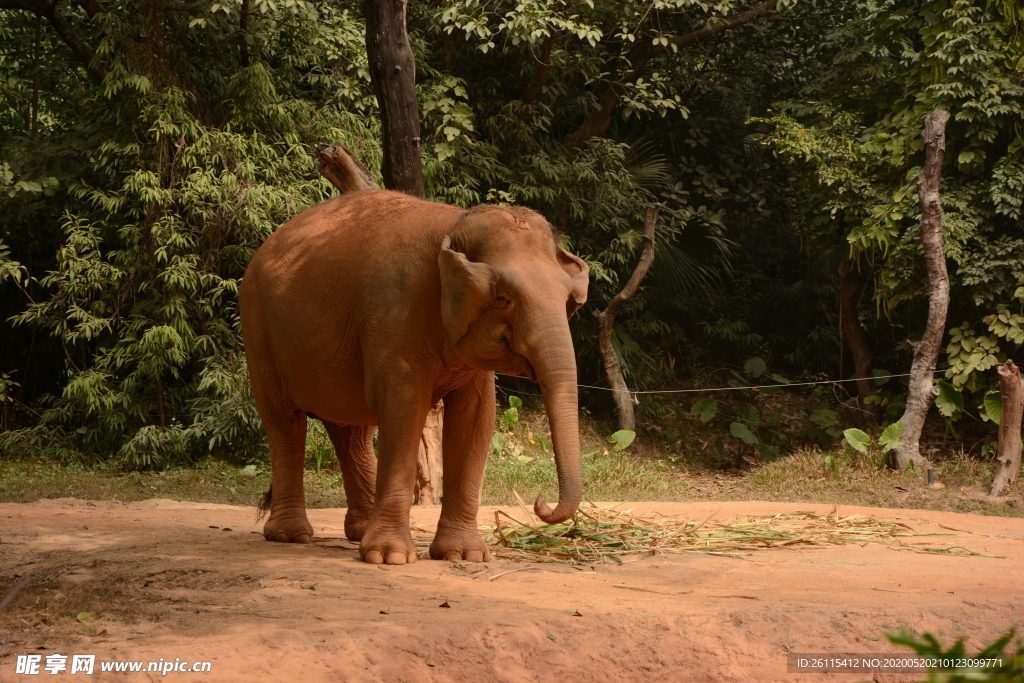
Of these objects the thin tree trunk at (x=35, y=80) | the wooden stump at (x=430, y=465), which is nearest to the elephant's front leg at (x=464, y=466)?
the wooden stump at (x=430, y=465)

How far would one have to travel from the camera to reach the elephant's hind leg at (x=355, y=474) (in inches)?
264

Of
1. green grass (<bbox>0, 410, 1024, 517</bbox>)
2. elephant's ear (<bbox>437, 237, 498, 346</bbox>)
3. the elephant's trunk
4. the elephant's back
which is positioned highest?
the elephant's back

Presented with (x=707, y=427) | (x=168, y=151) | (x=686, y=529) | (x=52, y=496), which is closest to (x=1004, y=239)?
(x=707, y=427)

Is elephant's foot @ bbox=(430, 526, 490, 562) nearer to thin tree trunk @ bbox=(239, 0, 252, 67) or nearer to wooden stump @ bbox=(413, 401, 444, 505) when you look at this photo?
wooden stump @ bbox=(413, 401, 444, 505)

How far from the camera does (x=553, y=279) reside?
5.29 m

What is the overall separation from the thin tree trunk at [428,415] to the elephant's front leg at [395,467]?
2.44m

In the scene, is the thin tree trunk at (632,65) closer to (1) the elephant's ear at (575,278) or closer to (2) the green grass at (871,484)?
(2) the green grass at (871,484)

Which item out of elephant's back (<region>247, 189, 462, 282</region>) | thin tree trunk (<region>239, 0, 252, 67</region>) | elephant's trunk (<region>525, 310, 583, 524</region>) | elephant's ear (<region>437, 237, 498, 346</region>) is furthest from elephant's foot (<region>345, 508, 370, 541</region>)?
thin tree trunk (<region>239, 0, 252, 67</region>)

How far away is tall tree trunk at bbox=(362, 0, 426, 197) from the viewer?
26.7ft

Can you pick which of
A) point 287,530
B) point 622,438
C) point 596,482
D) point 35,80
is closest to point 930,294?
point 622,438

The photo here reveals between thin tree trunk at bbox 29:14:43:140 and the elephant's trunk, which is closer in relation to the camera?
the elephant's trunk

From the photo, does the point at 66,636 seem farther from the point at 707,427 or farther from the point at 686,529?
the point at 707,427

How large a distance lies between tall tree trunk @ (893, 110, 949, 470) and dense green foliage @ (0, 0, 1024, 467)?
701mm

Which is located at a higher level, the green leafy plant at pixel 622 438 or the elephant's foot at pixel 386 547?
the elephant's foot at pixel 386 547
